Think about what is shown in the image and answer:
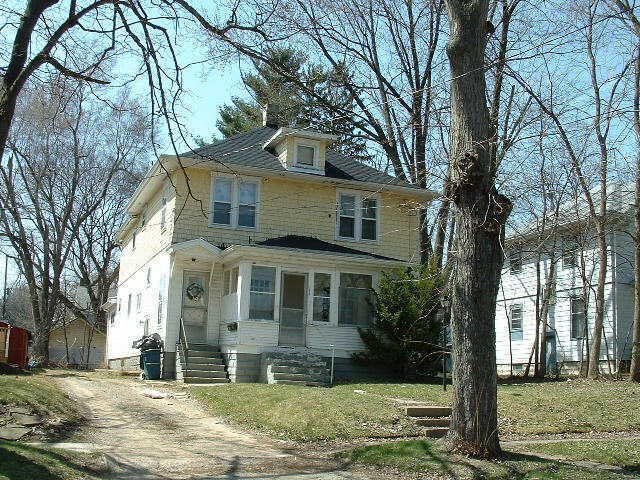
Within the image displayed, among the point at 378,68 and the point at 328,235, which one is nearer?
the point at 328,235

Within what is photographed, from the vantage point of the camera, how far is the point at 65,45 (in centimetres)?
980

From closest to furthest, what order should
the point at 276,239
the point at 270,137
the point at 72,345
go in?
the point at 276,239 → the point at 270,137 → the point at 72,345

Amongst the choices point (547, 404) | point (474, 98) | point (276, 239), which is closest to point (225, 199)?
point (276, 239)

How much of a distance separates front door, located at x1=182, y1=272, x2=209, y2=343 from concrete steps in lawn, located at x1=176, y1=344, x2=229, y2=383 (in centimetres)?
65

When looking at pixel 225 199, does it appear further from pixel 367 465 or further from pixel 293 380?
pixel 367 465

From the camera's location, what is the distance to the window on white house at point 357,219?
24.8 m

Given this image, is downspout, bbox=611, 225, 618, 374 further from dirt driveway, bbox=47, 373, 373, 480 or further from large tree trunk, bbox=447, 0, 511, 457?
large tree trunk, bbox=447, 0, 511, 457

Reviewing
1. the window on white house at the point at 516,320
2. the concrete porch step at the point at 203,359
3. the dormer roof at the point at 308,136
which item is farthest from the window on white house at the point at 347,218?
the window on white house at the point at 516,320

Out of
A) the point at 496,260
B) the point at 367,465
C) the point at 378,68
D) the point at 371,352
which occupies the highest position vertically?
the point at 378,68

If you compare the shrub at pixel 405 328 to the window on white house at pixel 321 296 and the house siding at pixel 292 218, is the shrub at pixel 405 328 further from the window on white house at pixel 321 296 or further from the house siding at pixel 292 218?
the house siding at pixel 292 218

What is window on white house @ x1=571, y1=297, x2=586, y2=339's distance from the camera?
2769 cm

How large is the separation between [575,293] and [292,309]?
1265 centimetres

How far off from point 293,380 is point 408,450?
939cm

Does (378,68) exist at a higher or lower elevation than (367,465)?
higher
